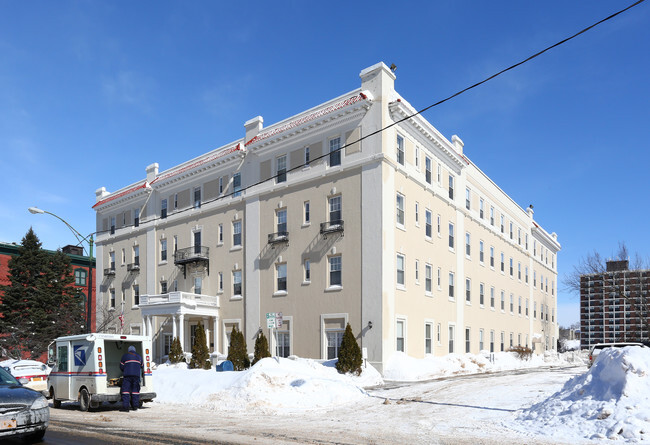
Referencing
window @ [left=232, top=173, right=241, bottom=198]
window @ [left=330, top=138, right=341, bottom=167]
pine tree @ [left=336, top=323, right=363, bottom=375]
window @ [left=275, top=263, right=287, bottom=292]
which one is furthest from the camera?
window @ [left=232, top=173, right=241, bottom=198]

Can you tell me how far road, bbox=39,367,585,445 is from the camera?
11.5 metres

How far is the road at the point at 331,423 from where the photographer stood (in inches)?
454

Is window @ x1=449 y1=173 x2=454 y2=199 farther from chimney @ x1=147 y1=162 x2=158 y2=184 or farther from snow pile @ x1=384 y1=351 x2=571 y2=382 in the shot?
chimney @ x1=147 y1=162 x2=158 y2=184

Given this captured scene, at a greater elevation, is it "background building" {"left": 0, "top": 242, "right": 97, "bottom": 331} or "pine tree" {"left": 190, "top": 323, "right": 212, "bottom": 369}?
"background building" {"left": 0, "top": 242, "right": 97, "bottom": 331}

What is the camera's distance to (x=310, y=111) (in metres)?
34.9

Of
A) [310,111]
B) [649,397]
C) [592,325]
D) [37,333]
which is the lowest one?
[592,325]

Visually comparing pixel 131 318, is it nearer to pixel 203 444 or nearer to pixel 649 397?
pixel 203 444

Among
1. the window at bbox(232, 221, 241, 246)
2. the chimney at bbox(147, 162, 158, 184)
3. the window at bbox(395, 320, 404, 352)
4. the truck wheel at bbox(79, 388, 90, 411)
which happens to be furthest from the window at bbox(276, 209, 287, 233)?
the truck wheel at bbox(79, 388, 90, 411)

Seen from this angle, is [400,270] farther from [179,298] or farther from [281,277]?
[179,298]

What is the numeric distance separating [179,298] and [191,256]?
4.44 m

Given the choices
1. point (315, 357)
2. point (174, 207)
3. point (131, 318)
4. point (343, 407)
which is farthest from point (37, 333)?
point (343, 407)

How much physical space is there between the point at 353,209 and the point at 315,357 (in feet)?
28.4

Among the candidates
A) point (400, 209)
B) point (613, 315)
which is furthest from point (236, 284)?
point (613, 315)

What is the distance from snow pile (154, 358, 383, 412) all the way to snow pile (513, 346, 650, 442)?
6819 millimetres
